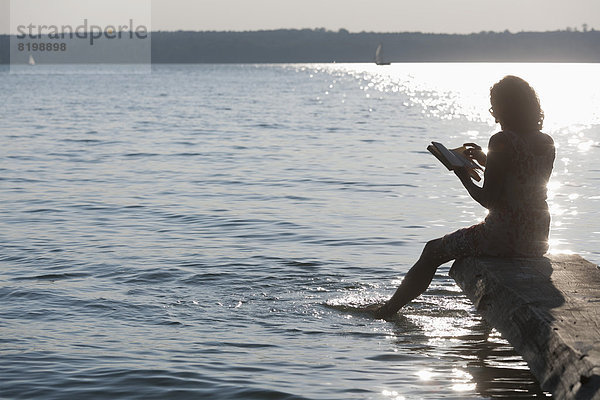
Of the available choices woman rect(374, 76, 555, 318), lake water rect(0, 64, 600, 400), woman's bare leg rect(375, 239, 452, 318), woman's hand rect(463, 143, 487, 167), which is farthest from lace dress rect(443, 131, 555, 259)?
lake water rect(0, 64, 600, 400)

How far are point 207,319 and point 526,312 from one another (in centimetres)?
337

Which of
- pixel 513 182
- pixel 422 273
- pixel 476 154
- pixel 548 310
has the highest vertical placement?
pixel 476 154

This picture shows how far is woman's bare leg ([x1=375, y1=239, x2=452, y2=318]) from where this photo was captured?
7.68m

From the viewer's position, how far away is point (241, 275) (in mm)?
10508

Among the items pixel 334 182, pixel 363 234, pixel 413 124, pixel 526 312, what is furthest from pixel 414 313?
pixel 413 124

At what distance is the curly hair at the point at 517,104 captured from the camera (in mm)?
6953

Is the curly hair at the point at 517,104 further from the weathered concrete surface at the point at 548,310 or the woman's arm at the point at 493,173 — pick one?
the weathered concrete surface at the point at 548,310

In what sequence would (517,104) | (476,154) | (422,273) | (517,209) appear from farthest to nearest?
(422,273)
(476,154)
(517,209)
(517,104)

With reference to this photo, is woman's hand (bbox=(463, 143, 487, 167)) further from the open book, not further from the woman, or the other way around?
the open book

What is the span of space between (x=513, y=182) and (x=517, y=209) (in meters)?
0.22

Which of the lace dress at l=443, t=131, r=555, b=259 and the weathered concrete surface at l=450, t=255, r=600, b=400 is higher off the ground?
the lace dress at l=443, t=131, r=555, b=259

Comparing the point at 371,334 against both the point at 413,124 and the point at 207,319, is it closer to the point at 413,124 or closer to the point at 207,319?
the point at 207,319

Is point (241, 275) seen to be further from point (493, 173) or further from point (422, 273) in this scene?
point (493, 173)

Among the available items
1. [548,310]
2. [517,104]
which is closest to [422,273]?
[517,104]
